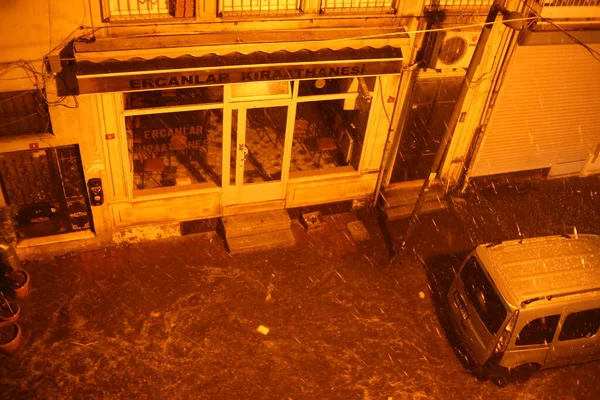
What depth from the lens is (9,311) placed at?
848 cm

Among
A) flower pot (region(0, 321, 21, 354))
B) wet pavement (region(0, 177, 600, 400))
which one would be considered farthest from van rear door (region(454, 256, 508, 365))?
flower pot (region(0, 321, 21, 354))

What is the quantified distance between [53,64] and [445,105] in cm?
740

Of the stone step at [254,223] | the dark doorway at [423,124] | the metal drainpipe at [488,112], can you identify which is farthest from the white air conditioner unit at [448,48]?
the stone step at [254,223]

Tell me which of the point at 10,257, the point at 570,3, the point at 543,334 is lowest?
the point at 10,257

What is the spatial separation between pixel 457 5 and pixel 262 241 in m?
5.74

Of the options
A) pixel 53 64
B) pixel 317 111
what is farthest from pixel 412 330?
pixel 53 64

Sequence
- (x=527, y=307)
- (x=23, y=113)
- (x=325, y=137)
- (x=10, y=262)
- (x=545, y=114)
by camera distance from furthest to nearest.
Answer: (x=545, y=114) → (x=325, y=137) → (x=10, y=262) → (x=23, y=113) → (x=527, y=307)

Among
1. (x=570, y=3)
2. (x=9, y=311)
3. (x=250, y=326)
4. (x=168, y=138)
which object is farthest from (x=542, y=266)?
(x=9, y=311)

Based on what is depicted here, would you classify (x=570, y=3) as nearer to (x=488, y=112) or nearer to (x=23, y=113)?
(x=488, y=112)

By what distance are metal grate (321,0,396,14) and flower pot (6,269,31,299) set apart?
22.3 feet

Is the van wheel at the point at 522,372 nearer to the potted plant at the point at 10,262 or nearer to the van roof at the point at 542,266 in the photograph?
the van roof at the point at 542,266

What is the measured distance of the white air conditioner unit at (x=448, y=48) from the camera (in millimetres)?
9609

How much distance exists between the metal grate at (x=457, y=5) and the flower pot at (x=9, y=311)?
865 cm

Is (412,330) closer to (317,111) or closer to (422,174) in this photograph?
(422,174)
